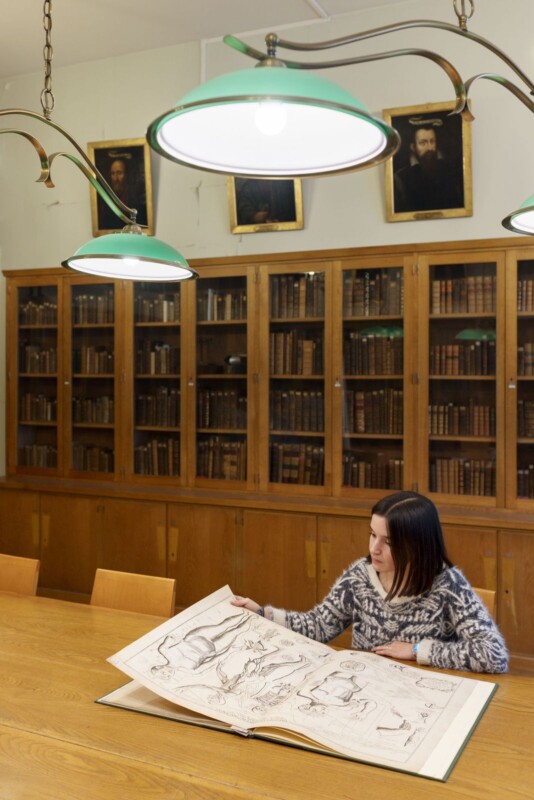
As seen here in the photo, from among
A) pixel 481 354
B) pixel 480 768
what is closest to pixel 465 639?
pixel 480 768

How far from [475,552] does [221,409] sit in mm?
1675

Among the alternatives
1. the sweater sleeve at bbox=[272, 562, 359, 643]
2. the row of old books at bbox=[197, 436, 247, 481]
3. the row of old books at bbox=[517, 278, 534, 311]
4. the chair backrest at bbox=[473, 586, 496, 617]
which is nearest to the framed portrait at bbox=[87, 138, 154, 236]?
the row of old books at bbox=[197, 436, 247, 481]

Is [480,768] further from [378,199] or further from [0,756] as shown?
[378,199]

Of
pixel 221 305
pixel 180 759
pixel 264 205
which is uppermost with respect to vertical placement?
pixel 264 205

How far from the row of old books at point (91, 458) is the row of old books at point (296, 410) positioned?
116cm

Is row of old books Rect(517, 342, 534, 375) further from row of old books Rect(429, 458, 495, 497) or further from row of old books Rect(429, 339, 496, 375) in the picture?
row of old books Rect(429, 458, 495, 497)

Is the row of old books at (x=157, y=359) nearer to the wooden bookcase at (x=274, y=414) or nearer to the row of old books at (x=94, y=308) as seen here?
the wooden bookcase at (x=274, y=414)

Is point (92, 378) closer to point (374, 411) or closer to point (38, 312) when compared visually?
point (38, 312)

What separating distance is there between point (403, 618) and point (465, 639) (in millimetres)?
194

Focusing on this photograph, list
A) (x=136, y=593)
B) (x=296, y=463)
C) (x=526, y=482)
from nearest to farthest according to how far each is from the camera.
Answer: (x=136, y=593), (x=526, y=482), (x=296, y=463)

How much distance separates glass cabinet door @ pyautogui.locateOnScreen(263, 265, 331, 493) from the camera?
429 centimetres

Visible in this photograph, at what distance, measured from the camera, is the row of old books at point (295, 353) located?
4.30 meters

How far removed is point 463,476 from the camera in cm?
397

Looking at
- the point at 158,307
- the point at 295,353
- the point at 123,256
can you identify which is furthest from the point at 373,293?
the point at 123,256
